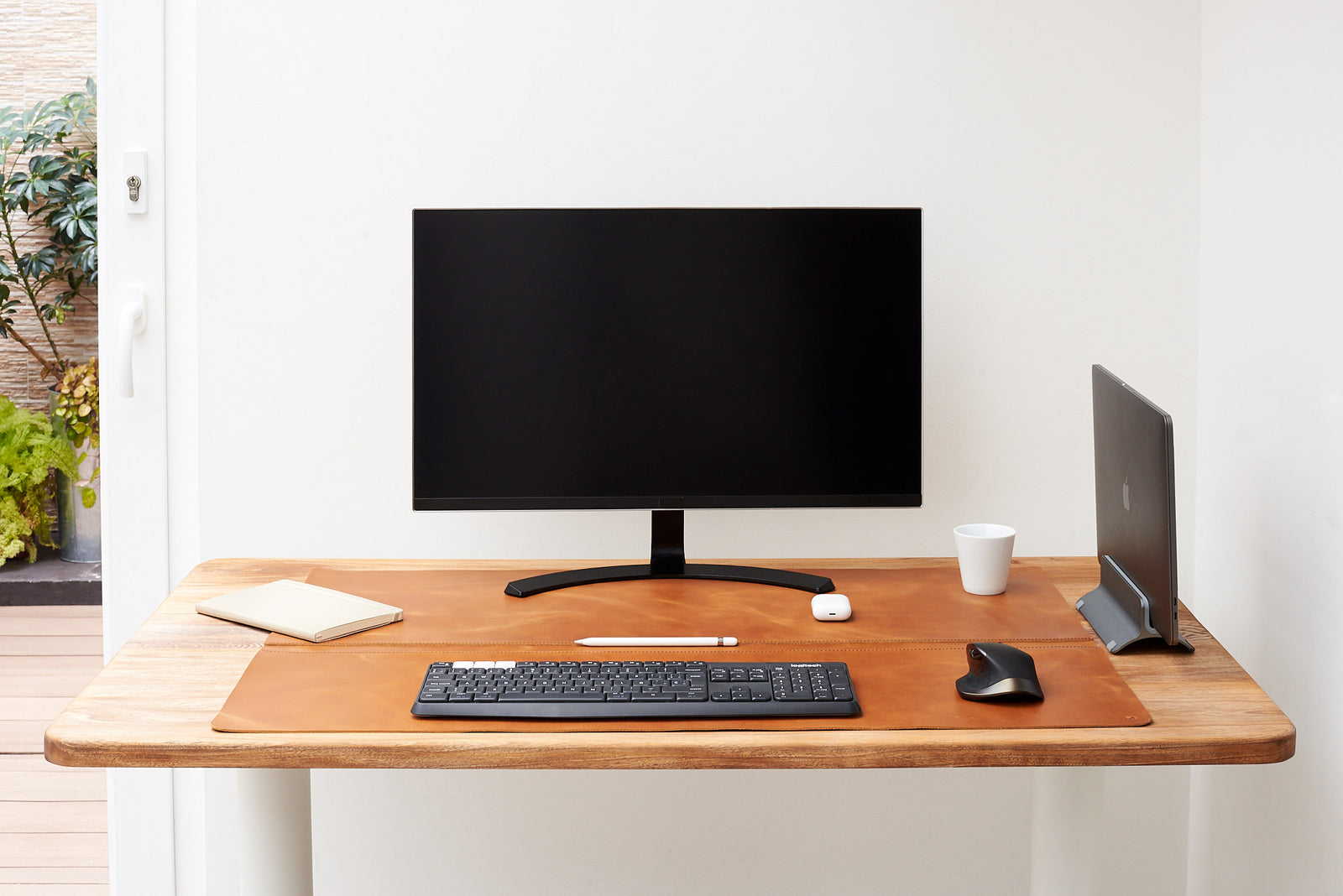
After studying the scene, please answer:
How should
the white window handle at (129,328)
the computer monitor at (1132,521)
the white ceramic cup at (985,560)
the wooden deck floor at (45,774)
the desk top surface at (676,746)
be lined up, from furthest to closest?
the wooden deck floor at (45,774) → the white window handle at (129,328) → the white ceramic cup at (985,560) → the computer monitor at (1132,521) → the desk top surface at (676,746)

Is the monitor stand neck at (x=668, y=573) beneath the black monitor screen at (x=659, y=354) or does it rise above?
beneath

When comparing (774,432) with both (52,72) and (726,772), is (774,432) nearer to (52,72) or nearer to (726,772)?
(726,772)

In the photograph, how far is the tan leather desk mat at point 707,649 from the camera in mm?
1104

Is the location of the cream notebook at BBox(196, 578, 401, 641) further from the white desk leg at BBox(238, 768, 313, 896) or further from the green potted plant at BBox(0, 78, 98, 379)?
the green potted plant at BBox(0, 78, 98, 379)

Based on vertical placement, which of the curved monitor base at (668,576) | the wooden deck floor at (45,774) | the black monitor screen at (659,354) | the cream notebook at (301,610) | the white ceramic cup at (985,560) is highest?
the black monitor screen at (659,354)

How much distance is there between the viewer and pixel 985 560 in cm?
148

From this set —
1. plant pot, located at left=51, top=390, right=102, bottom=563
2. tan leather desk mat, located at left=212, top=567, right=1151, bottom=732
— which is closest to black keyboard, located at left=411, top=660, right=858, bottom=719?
tan leather desk mat, located at left=212, top=567, right=1151, bottom=732

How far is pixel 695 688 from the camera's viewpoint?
1.15 meters

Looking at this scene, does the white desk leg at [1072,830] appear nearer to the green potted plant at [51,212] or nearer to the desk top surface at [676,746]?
the desk top surface at [676,746]

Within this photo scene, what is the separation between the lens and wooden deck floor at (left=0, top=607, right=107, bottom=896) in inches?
72.1

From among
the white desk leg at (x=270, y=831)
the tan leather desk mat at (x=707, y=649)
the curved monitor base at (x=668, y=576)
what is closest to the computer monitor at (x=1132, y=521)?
the tan leather desk mat at (x=707, y=649)

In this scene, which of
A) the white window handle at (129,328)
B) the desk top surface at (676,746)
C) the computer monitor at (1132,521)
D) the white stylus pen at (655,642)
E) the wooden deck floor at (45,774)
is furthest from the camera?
the wooden deck floor at (45,774)

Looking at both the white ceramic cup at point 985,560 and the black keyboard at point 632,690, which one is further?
the white ceramic cup at point 985,560

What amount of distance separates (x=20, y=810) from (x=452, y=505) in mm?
1104
